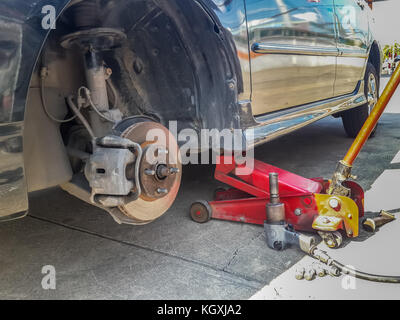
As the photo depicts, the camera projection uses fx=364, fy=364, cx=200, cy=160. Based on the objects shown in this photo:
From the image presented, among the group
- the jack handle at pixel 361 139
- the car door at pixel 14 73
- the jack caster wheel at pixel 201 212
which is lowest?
the jack caster wheel at pixel 201 212

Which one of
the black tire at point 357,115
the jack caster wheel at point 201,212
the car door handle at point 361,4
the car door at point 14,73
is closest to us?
the car door at point 14,73

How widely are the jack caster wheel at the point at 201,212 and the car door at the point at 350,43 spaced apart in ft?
4.90

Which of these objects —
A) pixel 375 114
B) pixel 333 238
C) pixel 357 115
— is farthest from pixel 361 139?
pixel 357 115

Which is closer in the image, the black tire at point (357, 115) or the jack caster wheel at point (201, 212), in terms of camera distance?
the jack caster wheel at point (201, 212)

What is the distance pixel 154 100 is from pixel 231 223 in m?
0.73

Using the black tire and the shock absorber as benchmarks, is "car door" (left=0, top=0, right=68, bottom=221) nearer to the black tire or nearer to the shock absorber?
the shock absorber

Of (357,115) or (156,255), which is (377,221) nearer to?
(156,255)

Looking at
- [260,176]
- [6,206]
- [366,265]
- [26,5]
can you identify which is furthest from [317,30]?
[6,206]

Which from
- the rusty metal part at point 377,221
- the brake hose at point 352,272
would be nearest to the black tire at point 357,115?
the rusty metal part at point 377,221

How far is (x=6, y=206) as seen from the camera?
0.94 m

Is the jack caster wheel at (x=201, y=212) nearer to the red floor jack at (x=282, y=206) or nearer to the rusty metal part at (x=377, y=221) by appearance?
the red floor jack at (x=282, y=206)

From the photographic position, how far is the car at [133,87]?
0.92 m

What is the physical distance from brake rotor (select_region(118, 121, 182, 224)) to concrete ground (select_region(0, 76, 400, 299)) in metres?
0.25

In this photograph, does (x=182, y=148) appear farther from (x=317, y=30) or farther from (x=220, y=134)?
(x=317, y=30)
